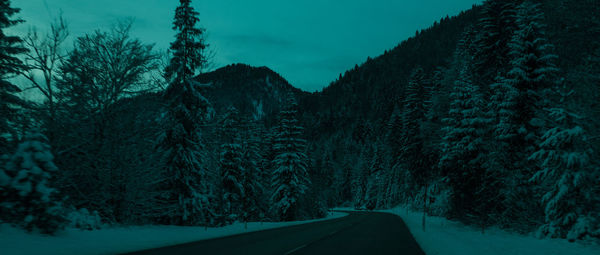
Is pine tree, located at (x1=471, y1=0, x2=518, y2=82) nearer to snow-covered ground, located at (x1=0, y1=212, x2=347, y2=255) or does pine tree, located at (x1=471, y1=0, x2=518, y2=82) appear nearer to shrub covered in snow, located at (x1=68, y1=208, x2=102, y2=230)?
snow-covered ground, located at (x1=0, y1=212, x2=347, y2=255)

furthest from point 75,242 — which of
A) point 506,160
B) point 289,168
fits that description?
point 289,168

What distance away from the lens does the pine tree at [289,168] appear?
3516cm

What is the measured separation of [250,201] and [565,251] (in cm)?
2952

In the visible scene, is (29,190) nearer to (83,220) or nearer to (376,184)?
(83,220)

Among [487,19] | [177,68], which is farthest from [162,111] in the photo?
[487,19]

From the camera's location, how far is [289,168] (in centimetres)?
3509

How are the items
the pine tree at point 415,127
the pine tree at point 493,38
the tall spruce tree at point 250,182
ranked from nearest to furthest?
the pine tree at point 493,38
the tall spruce tree at point 250,182
the pine tree at point 415,127

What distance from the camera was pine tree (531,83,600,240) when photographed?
44.5ft

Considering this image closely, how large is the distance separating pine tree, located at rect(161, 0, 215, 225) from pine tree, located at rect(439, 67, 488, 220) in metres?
15.4

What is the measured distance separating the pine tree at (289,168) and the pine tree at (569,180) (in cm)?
2300

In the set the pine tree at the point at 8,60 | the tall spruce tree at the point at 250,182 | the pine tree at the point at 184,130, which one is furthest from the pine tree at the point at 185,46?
the tall spruce tree at the point at 250,182

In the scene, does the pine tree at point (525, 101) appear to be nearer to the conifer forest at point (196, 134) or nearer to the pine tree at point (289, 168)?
the conifer forest at point (196, 134)

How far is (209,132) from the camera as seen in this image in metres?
25.4

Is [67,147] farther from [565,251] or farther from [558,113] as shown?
[558,113]
